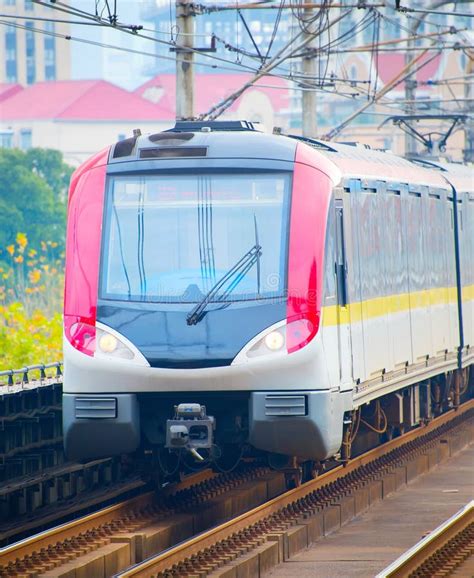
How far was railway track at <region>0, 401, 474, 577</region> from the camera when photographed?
1112 cm

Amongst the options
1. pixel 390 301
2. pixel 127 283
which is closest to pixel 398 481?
pixel 390 301

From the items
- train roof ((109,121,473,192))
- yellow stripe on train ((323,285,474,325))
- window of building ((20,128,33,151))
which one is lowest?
yellow stripe on train ((323,285,474,325))

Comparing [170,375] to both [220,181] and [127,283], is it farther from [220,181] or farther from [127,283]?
[220,181]

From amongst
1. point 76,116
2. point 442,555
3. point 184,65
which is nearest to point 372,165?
point 442,555

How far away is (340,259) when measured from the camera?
44.1 feet

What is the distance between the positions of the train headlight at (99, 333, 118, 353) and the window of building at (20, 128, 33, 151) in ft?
479

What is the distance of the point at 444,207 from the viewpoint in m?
19.2

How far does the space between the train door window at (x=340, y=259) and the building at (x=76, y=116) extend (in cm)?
13614

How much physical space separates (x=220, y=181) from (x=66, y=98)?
149 metres

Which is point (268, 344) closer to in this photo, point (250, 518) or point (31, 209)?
point (250, 518)

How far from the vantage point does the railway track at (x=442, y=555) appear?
418 inches

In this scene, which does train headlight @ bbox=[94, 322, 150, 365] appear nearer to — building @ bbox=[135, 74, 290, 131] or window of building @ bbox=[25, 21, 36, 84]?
building @ bbox=[135, 74, 290, 131]

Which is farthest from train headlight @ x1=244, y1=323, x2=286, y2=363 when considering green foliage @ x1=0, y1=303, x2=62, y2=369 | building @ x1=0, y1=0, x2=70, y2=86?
building @ x1=0, y1=0, x2=70, y2=86

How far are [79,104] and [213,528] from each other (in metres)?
147
